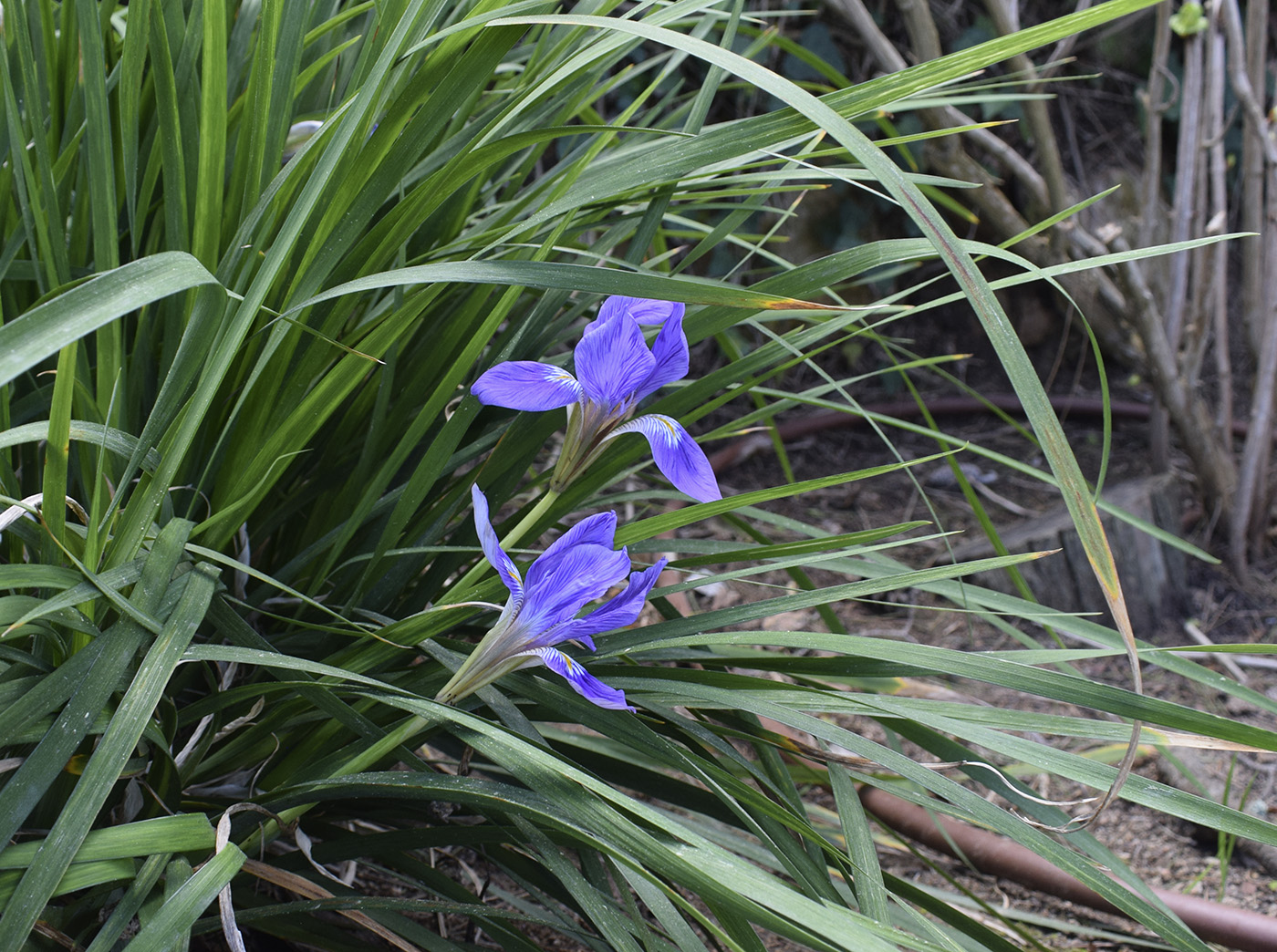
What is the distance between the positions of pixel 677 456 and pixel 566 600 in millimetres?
104

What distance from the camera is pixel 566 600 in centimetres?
44

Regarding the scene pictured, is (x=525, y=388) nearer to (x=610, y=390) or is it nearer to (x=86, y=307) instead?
(x=610, y=390)

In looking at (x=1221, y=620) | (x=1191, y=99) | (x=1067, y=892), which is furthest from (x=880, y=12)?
(x=1067, y=892)

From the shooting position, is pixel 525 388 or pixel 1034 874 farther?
pixel 1034 874

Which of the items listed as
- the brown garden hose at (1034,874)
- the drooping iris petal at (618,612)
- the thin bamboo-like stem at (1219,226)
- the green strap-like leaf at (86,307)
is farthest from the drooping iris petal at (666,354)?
the thin bamboo-like stem at (1219,226)

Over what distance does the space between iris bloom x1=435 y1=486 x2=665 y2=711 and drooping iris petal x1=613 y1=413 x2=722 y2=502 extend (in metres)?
0.04

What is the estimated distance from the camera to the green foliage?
1.38 feet

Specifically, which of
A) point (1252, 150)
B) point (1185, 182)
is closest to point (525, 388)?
point (1185, 182)

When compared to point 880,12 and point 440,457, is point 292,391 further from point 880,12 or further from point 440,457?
point 880,12

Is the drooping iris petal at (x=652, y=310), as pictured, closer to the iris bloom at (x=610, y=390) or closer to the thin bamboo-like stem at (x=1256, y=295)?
the iris bloom at (x=610, y=390)

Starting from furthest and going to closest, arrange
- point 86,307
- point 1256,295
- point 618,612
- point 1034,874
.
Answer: point 1256,295 → point 1034,874 → point 618,612 → point 86,307

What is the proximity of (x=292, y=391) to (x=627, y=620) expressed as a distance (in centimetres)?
28

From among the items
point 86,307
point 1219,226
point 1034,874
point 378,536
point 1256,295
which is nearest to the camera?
point 86,307

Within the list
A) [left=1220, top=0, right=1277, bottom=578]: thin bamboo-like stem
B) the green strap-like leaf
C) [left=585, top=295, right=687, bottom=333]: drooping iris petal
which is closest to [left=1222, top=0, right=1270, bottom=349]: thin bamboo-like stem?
[left=1220, top=0, right=1277, bottom=578]: thin bamboo-like stem
